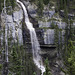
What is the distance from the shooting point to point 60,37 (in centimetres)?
3030

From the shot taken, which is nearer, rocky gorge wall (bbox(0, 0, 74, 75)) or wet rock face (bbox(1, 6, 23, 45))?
wet rock face (bbox(1, 6, 23, 45))

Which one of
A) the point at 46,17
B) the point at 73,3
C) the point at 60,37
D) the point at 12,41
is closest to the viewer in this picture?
the point at 12,41

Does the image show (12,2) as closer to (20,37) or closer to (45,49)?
(20,37)

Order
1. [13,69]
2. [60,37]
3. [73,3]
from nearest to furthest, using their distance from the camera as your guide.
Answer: [13,69] → [60,37] → [73,3]

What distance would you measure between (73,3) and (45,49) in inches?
605

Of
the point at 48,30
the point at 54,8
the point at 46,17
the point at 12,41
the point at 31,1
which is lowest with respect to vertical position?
the point at 12,41

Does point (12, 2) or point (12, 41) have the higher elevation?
point (12, 2)

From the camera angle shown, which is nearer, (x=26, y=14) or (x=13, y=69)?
(x=13, y=69)

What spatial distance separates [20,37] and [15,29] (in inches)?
82.8

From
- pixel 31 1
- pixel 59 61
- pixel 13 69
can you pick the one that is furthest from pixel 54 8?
pixel 13 69

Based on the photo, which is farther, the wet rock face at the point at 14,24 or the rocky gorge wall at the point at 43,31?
the rocky gorge wall at the point at 43,31

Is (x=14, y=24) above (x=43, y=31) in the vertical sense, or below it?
above

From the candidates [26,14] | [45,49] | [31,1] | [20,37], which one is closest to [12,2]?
[26,14]

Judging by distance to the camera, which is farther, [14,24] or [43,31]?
[43,31]
